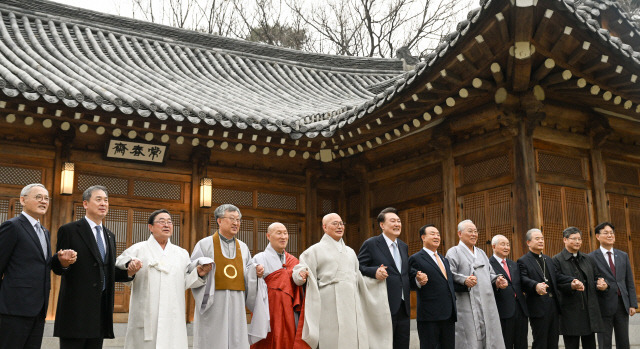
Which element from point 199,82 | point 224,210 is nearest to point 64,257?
point 224,210

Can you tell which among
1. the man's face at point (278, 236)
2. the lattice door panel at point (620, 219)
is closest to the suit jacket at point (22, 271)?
the man's face at point (278, 236)

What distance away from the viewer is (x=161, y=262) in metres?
5.79

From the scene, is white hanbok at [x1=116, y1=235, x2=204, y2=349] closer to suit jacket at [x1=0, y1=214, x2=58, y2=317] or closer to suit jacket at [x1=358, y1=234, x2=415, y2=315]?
suit jacket at [x1=0, y1=214, x2=58, y2=317]

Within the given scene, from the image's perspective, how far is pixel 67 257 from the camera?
4836mm

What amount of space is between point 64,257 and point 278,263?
2191mm

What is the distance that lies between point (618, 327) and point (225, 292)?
4378 millimetres

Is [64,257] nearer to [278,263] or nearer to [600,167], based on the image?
[278,263]

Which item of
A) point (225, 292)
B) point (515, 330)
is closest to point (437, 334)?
point (515, 330)

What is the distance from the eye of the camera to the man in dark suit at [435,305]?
6.30 metres

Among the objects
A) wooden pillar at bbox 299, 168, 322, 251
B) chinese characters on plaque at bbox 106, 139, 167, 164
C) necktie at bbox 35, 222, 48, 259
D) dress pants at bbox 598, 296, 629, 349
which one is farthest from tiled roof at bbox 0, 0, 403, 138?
Result: dress pants at bbox 598, 296, 629, 349

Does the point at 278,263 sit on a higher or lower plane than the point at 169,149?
lower

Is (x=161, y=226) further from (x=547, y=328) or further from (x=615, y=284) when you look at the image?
(x=615, y=284)

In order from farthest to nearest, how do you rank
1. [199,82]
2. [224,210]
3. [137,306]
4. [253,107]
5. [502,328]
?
[199,82] → [253,107] → [502,328] → [224,210] → [137,306]

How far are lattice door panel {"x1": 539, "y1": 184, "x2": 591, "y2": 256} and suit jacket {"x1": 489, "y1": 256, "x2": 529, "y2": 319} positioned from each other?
170 cm
